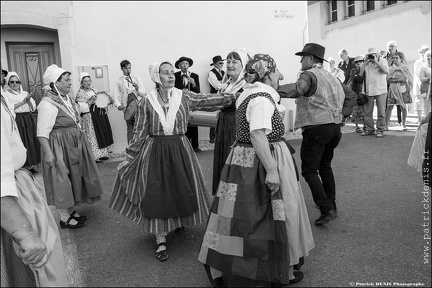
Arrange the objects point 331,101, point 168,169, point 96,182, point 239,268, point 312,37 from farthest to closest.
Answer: point 312,37 < point 96,182 < point 331,101 < point 168,169 < point 239,268

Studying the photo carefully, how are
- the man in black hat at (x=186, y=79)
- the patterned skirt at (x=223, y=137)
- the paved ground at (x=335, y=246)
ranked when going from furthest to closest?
the man in black hat at (x=186, y=79) < the patterned skirt at (x=223, y=137) < the paved ground at (x=335, y=246)

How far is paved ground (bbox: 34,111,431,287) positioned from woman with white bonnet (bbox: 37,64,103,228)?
→ 345 millimetres

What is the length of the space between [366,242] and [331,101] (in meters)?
1.45

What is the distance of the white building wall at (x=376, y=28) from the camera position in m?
16.4

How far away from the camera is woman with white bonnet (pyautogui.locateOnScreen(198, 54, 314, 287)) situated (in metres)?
2.65

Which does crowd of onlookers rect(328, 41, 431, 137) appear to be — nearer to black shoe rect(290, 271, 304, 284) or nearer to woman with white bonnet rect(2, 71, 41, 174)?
woman with white bonnet rect(2, 71, 41, 174)

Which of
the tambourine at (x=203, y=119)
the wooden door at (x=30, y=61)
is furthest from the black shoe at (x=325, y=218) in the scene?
the wooden door at (x=30, y=61)

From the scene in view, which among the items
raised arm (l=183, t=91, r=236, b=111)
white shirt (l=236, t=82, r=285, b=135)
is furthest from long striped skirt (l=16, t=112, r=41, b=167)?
white shirt (l=236, t=82, r=285, b=135)

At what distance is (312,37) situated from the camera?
951 inches

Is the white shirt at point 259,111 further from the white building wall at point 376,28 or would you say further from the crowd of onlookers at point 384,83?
the white building wall at point 376,28

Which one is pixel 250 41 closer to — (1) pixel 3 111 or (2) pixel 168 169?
(2) pixel 168 169

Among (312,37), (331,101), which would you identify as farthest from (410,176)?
(312,37)

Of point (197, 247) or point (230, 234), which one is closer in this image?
point (230, 234)

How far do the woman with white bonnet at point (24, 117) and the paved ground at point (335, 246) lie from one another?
2557 millimetres
